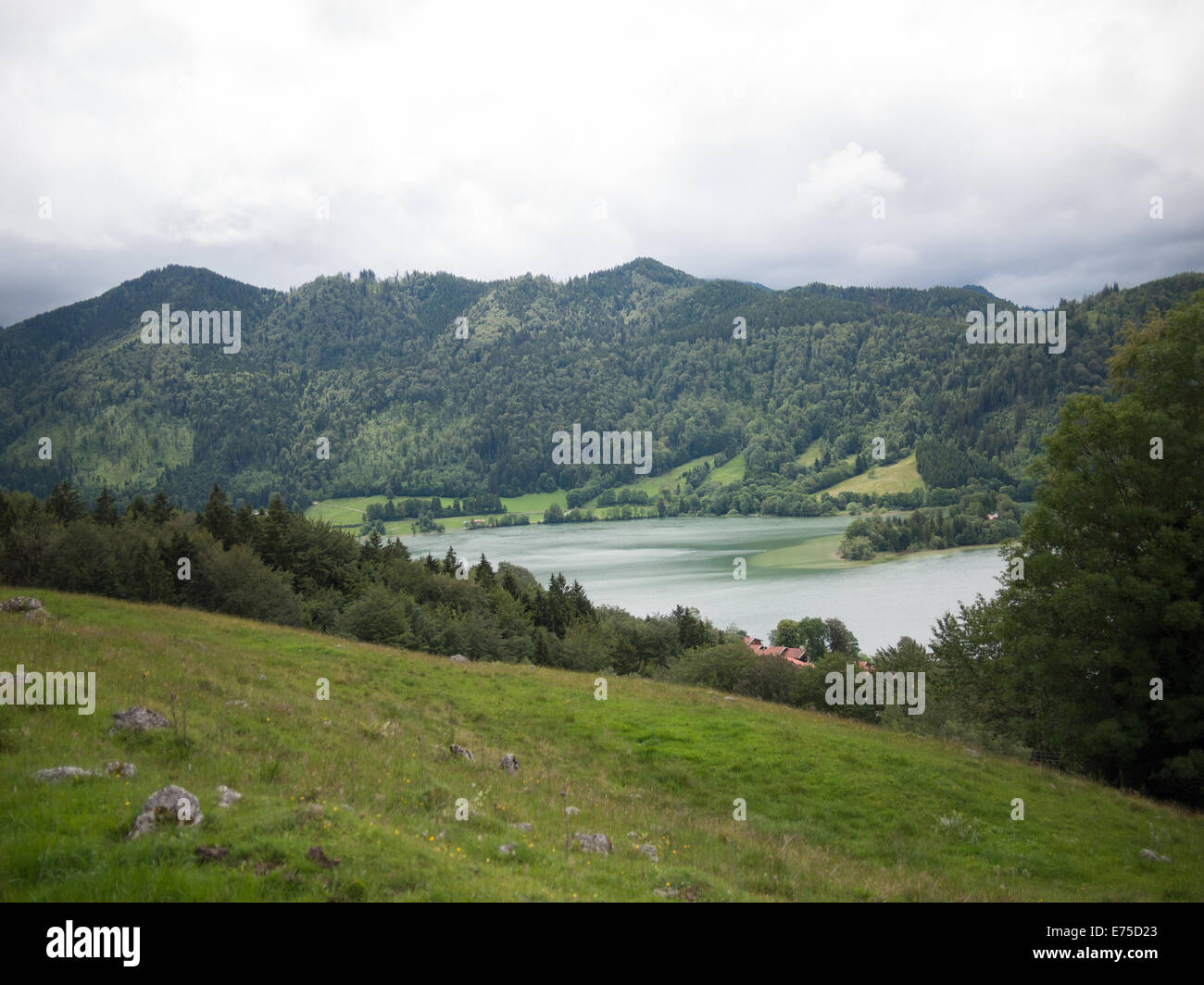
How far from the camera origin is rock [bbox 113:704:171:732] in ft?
34.8

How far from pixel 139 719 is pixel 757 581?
116157mm

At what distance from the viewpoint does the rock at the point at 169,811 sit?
721 cm

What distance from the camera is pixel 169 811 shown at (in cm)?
746

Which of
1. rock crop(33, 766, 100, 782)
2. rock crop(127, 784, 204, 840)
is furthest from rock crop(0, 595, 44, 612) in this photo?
rock crop(127, 784, 204, 840)

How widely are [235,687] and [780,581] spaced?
114277 mm

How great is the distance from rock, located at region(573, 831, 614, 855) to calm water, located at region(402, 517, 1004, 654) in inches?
2797

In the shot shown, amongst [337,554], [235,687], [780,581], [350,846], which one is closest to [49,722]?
[235,687]

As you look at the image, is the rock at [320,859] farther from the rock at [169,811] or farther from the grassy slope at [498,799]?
the rock at [169,811]
